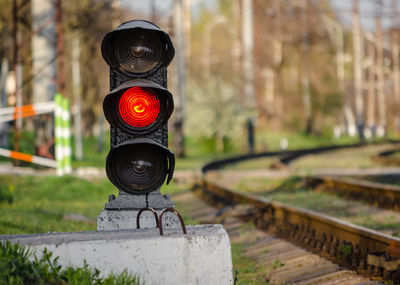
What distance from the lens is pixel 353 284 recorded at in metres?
6.40

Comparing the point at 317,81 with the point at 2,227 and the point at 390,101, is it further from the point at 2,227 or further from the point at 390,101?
the point at 2,227

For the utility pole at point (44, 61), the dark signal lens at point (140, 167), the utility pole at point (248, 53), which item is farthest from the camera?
the utility pole at point (248, 53)

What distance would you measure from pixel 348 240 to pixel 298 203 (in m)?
6.26

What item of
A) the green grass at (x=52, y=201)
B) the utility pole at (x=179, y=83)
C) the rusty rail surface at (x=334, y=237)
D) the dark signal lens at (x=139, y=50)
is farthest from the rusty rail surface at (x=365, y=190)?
the utility pole at (x=179, y=83)

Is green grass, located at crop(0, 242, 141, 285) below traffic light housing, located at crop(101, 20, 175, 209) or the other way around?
below

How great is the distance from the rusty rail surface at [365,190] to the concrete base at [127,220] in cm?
667

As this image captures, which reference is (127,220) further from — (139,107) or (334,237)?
(334,237)

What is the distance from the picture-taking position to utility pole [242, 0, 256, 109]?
3582cm

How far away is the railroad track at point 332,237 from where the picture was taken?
22.1 feet

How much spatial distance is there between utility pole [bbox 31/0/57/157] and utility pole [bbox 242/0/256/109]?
1495 cm

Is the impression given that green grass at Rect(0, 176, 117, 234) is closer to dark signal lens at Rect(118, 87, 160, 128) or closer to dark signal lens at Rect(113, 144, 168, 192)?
dark signal lens at Rect(113, 144, 168, 192)

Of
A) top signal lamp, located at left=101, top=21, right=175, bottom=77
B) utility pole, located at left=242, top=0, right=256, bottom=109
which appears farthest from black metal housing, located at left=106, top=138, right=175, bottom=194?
utility pole, located at left=242, top=0, right=256, bottom=109

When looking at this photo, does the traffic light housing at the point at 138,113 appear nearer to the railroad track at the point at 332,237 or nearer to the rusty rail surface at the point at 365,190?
the railroad track at the point at 332,237

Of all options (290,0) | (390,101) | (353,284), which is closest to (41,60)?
(353,284)
